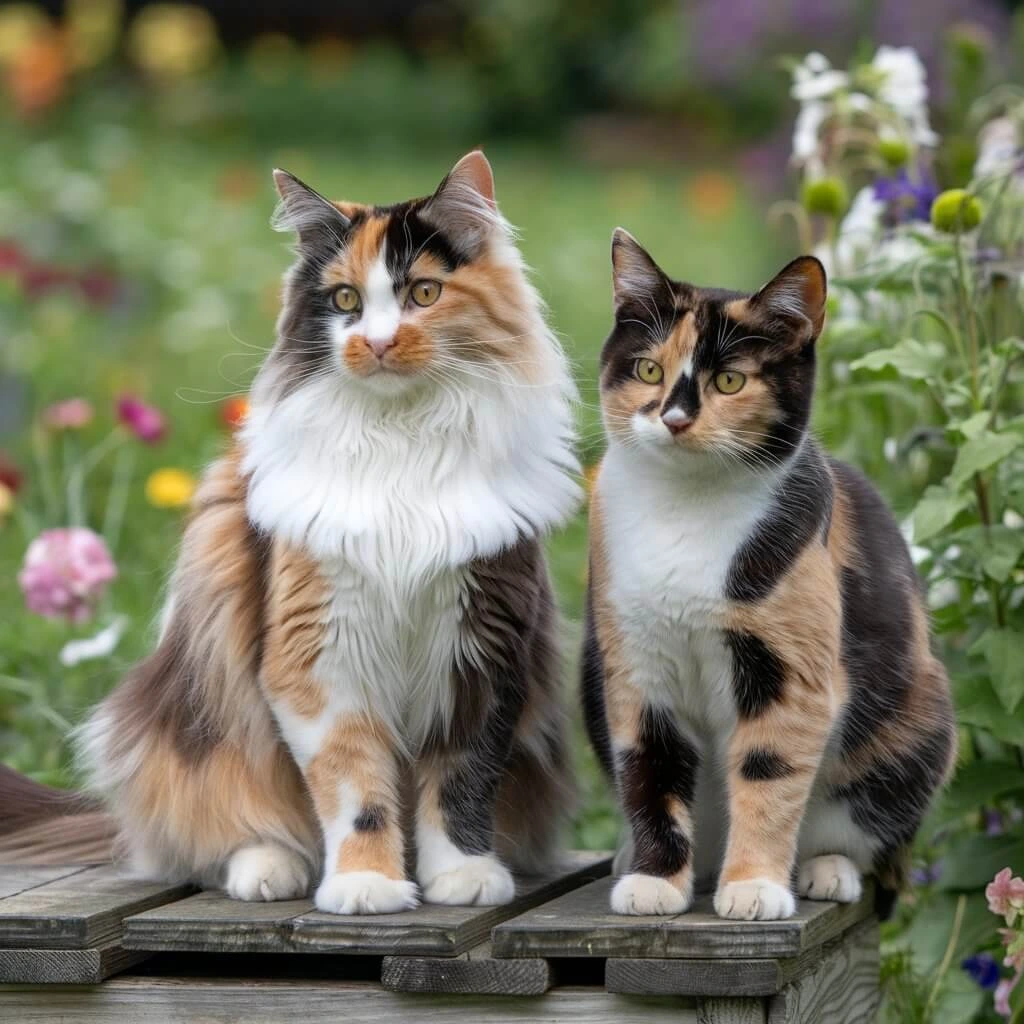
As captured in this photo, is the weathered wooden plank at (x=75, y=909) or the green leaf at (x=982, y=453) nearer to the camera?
the weathered wooden plank at (x=75, y=909)

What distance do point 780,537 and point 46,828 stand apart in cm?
157

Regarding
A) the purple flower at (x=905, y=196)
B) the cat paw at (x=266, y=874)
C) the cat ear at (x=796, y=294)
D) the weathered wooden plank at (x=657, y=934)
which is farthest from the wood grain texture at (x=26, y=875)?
the purple flower at (x=905, y=196)

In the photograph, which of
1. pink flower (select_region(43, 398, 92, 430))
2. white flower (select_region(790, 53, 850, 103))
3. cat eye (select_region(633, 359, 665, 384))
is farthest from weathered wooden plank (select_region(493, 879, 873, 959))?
pink flower (select_region(43, 398, 92, 430))

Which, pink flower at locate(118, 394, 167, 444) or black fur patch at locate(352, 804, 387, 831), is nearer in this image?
black fur patch at locate(352, 804, 387, 831)

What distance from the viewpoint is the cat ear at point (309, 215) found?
268 centimetres

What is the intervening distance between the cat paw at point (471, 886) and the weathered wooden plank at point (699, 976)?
332 millimetres

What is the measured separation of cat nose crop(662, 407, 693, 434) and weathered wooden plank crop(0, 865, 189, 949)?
1.18m

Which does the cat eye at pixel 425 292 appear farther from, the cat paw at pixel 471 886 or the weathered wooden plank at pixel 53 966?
the weathered wooden plank at pixel 53 966

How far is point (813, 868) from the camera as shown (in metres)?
2.75

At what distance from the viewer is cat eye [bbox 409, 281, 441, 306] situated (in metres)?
2.65

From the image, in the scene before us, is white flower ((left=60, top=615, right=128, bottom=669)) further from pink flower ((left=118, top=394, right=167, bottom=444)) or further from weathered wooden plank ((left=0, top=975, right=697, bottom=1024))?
weathered wooden plank ((left=0, top=975, right=697, bottom=1024))

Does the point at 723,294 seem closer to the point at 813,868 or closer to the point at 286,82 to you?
the point at 813,868

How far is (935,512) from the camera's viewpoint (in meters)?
2.98

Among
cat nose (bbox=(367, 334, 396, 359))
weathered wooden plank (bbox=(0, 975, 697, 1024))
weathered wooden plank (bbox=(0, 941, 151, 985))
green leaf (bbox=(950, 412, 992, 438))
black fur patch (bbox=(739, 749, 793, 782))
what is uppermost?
cat nose (bbox=(367, 334, 396, 359))
